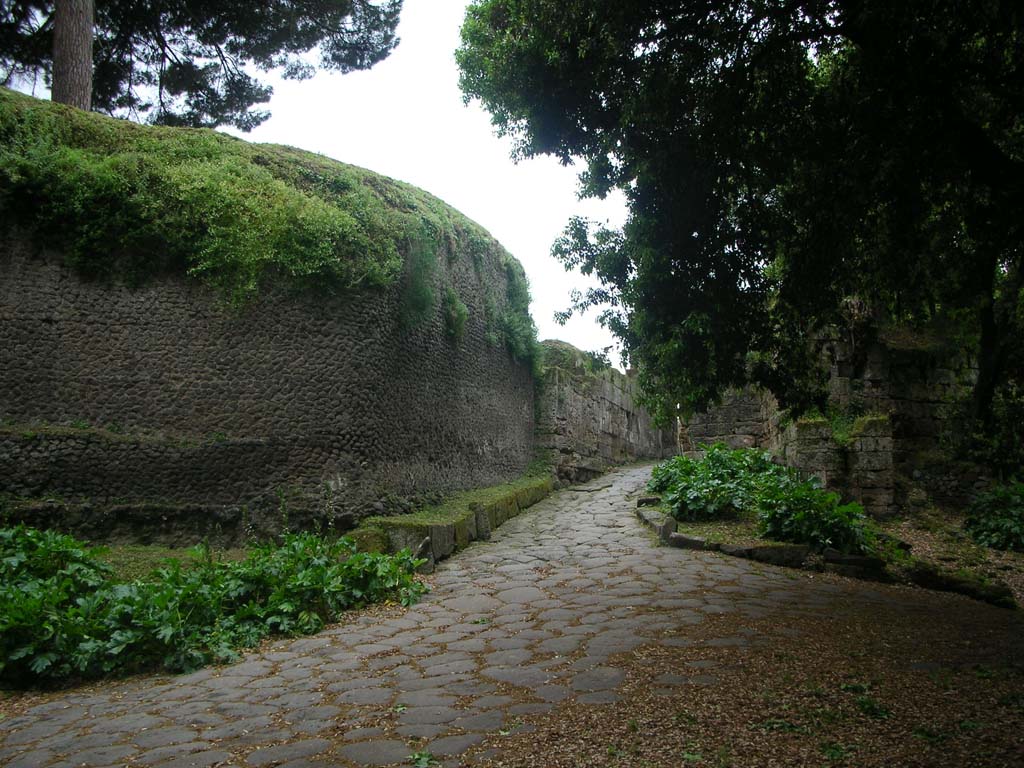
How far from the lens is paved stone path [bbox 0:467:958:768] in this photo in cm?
336

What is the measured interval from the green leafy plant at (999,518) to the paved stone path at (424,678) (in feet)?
13.4

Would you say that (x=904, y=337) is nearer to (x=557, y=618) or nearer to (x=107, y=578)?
(x=557, y=618)

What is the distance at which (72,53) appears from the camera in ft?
39.7

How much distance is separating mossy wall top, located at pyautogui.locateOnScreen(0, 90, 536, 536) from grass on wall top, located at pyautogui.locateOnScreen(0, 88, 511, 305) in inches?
0.8

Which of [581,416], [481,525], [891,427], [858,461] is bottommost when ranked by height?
[481,525]

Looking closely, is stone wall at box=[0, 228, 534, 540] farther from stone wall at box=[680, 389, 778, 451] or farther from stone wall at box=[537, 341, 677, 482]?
stone wall at box=[680, 389, 778, 451]

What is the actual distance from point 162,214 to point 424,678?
683 centimetres

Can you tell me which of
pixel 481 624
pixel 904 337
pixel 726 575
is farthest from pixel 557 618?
pixel 904 337

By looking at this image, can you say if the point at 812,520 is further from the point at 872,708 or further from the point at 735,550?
the point at 872,708

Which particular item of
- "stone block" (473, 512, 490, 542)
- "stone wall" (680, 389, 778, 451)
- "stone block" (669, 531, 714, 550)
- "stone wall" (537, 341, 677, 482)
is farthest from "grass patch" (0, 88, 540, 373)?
"stone wall" (680, 389, 778, 451)

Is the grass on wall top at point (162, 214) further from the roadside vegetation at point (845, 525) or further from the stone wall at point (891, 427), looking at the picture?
the stone wall at point (891, 427)

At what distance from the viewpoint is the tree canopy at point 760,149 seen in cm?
523

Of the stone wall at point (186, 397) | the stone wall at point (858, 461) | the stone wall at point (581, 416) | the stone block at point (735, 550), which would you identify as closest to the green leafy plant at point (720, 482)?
the stone wall at point (858, 461)

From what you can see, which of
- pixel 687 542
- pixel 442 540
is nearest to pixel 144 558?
pixel 442 540
